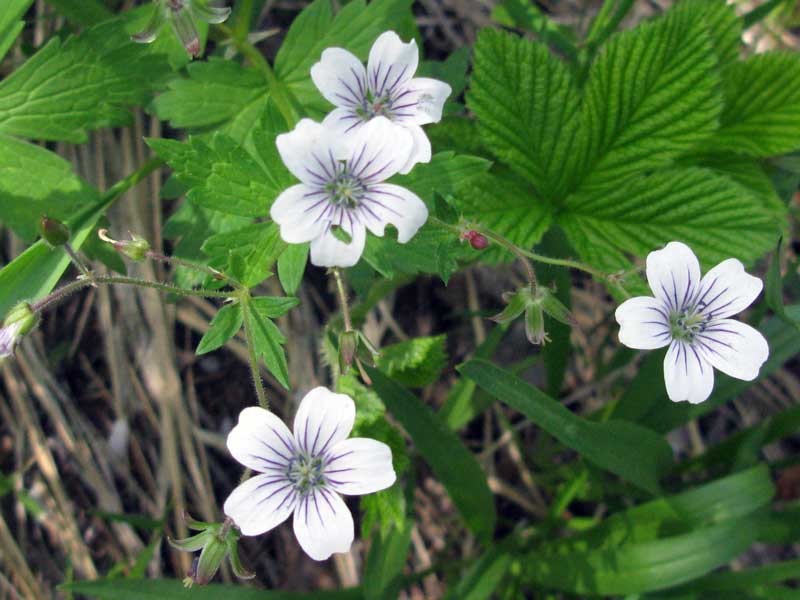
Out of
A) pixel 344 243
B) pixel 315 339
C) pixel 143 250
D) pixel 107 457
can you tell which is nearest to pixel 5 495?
pixel 107 457

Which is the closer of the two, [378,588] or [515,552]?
Result: [378,588]

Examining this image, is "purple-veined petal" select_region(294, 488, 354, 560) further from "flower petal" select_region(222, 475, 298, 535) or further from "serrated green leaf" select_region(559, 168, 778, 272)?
"serrated green leaf" select_region(559, 168, 778, 272)

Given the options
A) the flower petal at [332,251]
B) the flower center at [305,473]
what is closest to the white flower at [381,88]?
the flower petal at [332,251]

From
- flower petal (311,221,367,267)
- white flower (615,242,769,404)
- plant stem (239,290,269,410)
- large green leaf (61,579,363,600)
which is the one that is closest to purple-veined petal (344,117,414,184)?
flower petal (311,221,367,267)

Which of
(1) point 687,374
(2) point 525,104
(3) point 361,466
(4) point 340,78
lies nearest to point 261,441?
(3) point 361,466

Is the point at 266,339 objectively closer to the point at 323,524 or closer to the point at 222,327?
the point at 222,327

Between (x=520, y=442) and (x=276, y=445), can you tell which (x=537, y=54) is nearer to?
(x=276, y=445)
